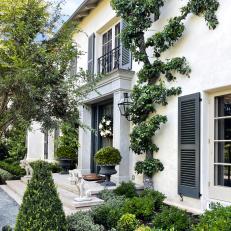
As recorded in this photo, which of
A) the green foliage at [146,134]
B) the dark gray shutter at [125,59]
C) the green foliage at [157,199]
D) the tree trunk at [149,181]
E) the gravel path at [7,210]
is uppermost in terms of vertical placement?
the dark gray shutter at [125,59]

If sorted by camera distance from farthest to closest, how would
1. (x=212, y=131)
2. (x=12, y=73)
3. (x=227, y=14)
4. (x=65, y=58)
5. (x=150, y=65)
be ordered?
(x=150, y=65) < (x=212, y=131) < (x=227, y=14) < (x=65, y=58) < (x=12, y=73)

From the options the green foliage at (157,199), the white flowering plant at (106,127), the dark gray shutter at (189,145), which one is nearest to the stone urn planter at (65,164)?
the white flowering plant at (106,127)

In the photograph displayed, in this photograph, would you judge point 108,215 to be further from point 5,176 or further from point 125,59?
point 5,176

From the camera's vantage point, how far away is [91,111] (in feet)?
39.5

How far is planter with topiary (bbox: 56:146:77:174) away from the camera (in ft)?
39.2

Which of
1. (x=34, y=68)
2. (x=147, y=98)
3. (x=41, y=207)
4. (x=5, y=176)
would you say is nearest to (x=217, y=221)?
(x=41, y=207)

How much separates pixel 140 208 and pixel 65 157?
6.20 m

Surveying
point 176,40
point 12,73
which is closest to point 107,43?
point 176,40

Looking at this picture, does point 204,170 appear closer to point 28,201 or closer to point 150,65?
point 150,65

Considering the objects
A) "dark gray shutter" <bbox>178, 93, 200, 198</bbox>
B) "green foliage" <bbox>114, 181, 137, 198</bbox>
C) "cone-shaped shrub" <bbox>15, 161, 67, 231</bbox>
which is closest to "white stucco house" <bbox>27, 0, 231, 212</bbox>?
"dark gray shutter" <bbox>178, 93, 200, 198</bbox>

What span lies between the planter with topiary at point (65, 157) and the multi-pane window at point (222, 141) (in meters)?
6.64

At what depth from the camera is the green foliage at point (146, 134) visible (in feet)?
25.2

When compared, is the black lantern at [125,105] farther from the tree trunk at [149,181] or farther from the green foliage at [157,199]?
the green foliage at [157,199]

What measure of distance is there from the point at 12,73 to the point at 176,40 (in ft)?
13.6
